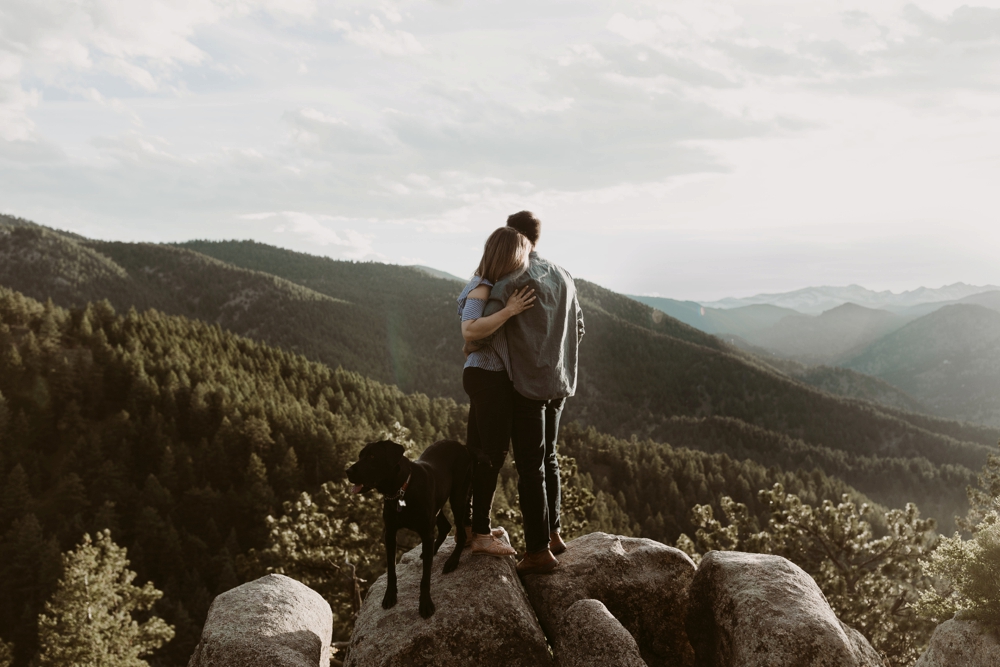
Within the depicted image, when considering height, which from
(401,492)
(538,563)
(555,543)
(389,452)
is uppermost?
(389,452)

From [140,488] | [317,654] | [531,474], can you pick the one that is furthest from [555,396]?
[140,488]

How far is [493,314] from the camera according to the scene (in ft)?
24.9

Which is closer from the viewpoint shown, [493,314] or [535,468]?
[493,314]

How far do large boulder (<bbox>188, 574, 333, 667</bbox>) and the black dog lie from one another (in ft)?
6.72

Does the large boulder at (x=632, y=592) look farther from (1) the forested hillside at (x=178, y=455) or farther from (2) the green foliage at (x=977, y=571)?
(1) the forested hillside at (x=178, y=455)

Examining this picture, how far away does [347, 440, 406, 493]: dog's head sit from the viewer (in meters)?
6.79

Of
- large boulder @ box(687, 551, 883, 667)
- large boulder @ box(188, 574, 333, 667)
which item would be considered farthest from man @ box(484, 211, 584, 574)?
large boulder @ box(188, 574, 333, 667)

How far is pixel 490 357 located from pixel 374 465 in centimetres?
215

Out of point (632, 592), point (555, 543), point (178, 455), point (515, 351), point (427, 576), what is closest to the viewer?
point (427, 576)

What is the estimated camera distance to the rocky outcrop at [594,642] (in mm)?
7777

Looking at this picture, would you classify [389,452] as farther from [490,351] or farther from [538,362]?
[538,362]

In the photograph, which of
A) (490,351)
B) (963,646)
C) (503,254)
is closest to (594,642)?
(490,351)

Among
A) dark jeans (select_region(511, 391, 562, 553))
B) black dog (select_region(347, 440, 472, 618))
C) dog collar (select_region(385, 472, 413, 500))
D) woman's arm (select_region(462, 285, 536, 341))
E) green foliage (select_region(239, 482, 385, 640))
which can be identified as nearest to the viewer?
black dog (select_region(347, 440, 472, 618))

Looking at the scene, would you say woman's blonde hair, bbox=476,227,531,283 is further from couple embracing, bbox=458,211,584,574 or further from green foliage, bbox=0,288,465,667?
green foliage, bbox=0,288,465,667
